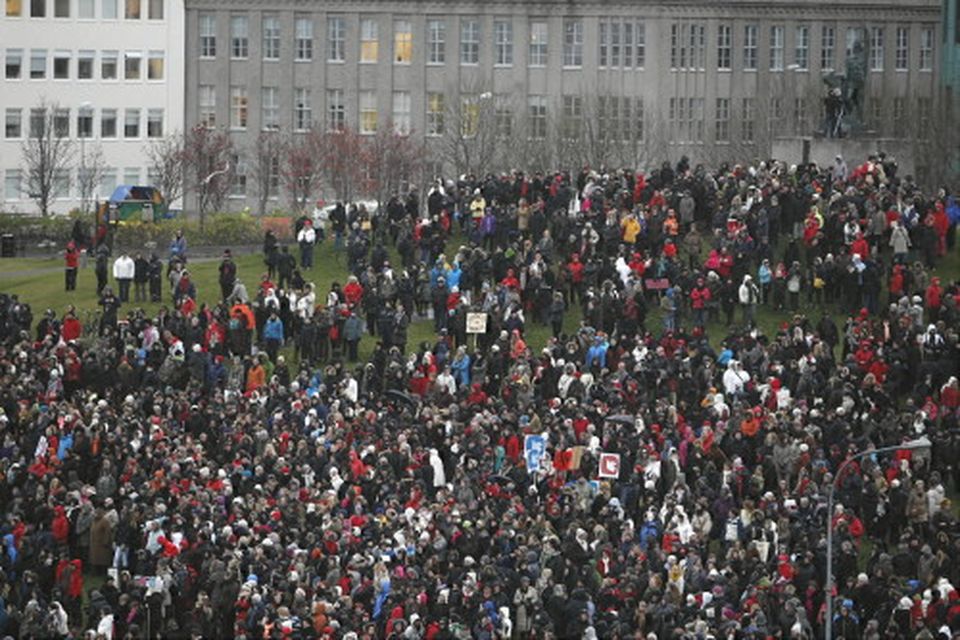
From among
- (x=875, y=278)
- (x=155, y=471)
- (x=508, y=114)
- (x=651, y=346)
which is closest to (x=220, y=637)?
(x=155, y=471)

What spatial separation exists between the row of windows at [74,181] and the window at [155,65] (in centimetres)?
401

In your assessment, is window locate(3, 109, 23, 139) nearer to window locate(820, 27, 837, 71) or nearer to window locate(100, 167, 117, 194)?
window locate(100, 167, 117, 194)

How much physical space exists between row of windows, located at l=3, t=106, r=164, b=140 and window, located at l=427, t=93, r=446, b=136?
1163cm

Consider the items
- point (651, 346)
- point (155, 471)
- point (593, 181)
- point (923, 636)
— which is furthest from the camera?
point (593, 181)

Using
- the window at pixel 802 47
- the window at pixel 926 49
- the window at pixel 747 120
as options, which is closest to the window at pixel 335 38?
the window at pixel 747 120

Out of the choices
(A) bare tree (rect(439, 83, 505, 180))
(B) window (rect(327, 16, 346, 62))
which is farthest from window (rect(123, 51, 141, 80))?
(A) bare tree (rect(439, 83, 505, 180))

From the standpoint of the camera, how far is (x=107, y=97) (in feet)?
442

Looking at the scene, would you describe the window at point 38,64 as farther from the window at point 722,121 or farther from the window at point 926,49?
the window at point 926,49

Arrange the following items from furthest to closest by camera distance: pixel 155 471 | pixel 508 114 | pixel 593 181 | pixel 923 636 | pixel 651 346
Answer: pixel 508 114
pixel 593 181
pixel 651 346
pixel 155 471
pixel 923 636

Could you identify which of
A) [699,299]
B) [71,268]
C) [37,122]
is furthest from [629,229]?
[37,122]

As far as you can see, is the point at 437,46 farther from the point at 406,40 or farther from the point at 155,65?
the point at 155,65

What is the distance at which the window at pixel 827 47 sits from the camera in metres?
133

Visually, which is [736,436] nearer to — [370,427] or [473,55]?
[370,427]

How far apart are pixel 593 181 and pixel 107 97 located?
57557 mm
